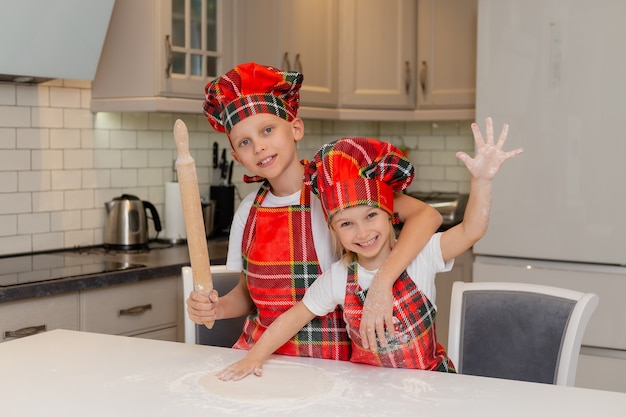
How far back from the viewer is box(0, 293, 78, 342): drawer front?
245 centimetres

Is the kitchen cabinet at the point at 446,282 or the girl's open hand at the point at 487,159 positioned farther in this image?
the kitchen cabinet at the point at 446,282

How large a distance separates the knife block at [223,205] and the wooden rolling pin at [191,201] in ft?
7.01

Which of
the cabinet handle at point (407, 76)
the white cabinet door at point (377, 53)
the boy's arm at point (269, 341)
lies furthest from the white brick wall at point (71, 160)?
the boy's arm at point (269, 341)

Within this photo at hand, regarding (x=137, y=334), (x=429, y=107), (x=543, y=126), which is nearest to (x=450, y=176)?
(x=429, y=107)

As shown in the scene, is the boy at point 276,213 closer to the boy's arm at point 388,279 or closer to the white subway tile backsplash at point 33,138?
the boy's arm at point 388,279

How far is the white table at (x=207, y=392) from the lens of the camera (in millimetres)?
1356

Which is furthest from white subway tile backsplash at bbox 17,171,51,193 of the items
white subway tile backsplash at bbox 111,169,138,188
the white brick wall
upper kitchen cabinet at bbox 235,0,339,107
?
upper kitchen cabinet at bbox 235,0,339,107

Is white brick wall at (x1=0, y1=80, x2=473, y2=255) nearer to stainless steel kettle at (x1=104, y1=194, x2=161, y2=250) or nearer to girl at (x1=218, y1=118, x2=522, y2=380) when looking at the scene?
stainless steel kettle at (x1=104, y1=194, x2=161, y2=250)

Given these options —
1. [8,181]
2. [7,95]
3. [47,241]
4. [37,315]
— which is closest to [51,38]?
[7,95]

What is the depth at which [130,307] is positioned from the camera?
2.80 metres

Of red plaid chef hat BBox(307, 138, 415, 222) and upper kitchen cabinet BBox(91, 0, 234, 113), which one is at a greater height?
upper kitchen cabinet BBox(91, 0, 234, 113)

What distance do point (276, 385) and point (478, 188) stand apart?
51 cm

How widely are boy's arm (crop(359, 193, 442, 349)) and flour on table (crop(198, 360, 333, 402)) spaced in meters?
0.13

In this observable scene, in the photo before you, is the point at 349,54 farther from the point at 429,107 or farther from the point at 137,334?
the point at 137,334
